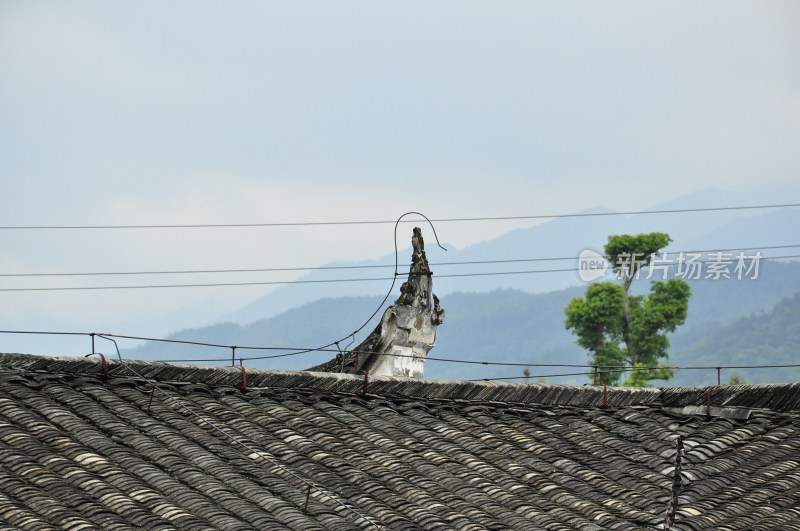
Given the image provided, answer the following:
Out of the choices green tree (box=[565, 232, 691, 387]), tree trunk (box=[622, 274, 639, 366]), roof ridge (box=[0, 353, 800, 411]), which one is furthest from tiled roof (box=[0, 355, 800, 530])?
tree trunk (box=[622, 274, 639, 366])

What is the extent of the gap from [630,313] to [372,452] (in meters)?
62.8

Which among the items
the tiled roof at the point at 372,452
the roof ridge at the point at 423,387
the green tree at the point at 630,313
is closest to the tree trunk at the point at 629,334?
the green tree at the point at 630,313

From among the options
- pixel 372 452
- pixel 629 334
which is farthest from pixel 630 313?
pixel 372 452

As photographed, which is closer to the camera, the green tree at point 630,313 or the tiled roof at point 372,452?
the tiled roof at point 372,452

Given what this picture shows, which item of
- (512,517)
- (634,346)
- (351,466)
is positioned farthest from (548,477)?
(634,346)

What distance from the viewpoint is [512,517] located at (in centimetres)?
909

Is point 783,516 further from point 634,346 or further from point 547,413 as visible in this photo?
point 634,346

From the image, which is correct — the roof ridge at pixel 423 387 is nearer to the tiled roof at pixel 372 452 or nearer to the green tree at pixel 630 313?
the tiled roof at pixel 372 452

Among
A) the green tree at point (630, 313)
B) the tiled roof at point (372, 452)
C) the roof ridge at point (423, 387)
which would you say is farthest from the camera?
the green tree at point (630, 313)

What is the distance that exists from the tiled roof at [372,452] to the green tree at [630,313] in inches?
2300

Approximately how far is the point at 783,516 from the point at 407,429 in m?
3.09

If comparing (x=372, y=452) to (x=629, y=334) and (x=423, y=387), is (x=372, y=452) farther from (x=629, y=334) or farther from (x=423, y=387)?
(x=629, y=334)

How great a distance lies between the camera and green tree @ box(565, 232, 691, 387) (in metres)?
70.4

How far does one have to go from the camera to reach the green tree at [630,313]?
231ft
